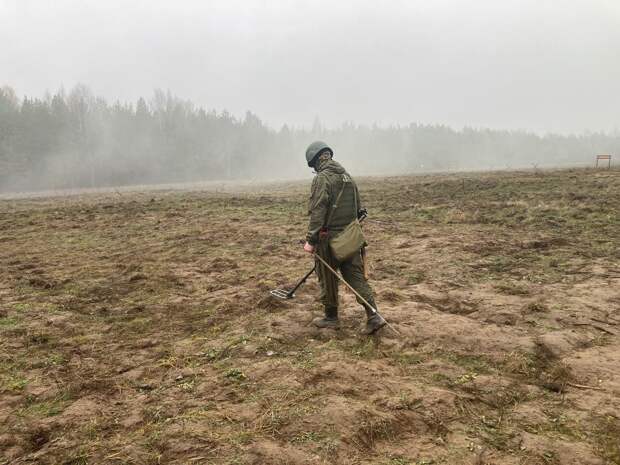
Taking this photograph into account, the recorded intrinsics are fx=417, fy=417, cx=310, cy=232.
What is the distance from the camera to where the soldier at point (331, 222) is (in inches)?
207

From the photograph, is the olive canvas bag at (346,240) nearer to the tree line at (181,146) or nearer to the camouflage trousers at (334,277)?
the camouflage trousers at (334,277)

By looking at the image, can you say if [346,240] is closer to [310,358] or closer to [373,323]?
[373,323]

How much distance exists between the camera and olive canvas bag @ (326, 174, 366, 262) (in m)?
5.22

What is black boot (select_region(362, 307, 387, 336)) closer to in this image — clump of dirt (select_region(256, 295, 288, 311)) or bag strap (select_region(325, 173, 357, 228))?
bag strap (select_region(325, 173, 357, 228))

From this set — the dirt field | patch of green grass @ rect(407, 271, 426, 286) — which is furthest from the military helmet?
patch of green grass @ rect(407, 271, 426, 286)

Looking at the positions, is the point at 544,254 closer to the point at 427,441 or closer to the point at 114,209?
the point at 427,441

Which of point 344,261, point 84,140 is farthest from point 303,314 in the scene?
point 84,140

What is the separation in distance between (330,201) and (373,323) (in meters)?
1.63

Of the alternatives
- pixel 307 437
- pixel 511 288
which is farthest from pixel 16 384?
pixel 511 288

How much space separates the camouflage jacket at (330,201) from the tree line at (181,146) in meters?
66.1

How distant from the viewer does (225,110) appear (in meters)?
103

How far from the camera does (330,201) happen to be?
5.31 meters

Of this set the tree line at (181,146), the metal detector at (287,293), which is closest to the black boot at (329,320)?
the metal detector at (287,293)

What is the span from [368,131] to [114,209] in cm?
12046
